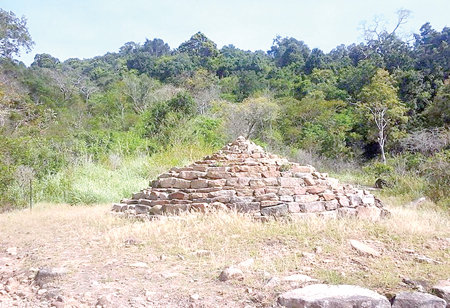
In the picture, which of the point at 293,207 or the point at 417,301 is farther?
the point at 293,207

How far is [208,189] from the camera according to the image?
5.97 meters

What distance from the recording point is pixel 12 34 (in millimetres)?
17594

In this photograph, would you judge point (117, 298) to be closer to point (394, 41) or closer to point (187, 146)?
point (187, 146)

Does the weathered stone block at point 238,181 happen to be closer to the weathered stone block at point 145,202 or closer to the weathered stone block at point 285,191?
the weathered stone block at point 285,191

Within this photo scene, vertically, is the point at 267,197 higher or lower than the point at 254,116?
lower

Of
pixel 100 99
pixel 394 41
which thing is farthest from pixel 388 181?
pixel 100 99

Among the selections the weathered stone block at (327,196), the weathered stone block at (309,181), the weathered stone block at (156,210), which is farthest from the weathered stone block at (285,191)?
the weathered stone block at (156,210)

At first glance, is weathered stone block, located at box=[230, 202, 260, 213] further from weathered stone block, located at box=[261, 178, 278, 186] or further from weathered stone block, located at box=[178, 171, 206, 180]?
weathered stone block, located at box=[178, 171, 206, 180]

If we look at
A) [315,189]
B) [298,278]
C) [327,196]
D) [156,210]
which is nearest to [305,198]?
[315,189]

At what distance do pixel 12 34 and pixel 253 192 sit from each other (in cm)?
1629

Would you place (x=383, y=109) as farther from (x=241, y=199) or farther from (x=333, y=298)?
(x=333, y=298)

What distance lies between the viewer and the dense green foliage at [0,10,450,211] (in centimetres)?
1159

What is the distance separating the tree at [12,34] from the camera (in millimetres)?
16859

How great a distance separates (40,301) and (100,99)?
2636 cm
